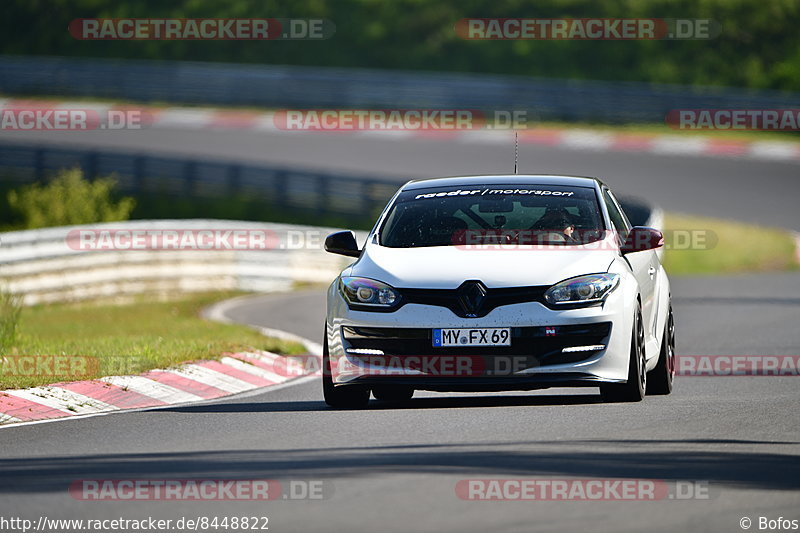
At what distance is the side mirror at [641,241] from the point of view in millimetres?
11102

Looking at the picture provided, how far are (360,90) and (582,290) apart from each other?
33.3 metres

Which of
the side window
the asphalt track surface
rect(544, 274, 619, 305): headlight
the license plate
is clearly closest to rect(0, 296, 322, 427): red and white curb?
the asphalt track surface

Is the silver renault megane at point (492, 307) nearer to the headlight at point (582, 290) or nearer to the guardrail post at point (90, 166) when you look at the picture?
the headlight at point (582, 290)

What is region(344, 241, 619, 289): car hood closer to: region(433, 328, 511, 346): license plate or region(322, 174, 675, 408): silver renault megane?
region(322, 174, 675, 408): silver renault megane

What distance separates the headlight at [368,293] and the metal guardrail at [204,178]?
19724mm

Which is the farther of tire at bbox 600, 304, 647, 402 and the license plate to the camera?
tire at bbox 600, 304, 647, 402

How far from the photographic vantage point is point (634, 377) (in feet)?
34.8

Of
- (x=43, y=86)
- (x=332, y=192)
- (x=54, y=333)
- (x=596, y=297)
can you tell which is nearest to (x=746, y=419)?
(x=596, y=297)

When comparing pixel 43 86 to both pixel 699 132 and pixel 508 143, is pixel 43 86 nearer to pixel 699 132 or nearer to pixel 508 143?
pixel 508 143

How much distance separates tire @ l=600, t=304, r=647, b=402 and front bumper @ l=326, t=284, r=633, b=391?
10 cm

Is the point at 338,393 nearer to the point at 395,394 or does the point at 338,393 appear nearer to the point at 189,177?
the point at 395,394

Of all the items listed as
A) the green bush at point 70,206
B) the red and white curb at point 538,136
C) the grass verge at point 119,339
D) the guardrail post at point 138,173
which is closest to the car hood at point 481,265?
the grass verge at point 119,339

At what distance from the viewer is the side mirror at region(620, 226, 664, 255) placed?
36.4 feet

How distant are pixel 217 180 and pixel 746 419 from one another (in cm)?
2277
